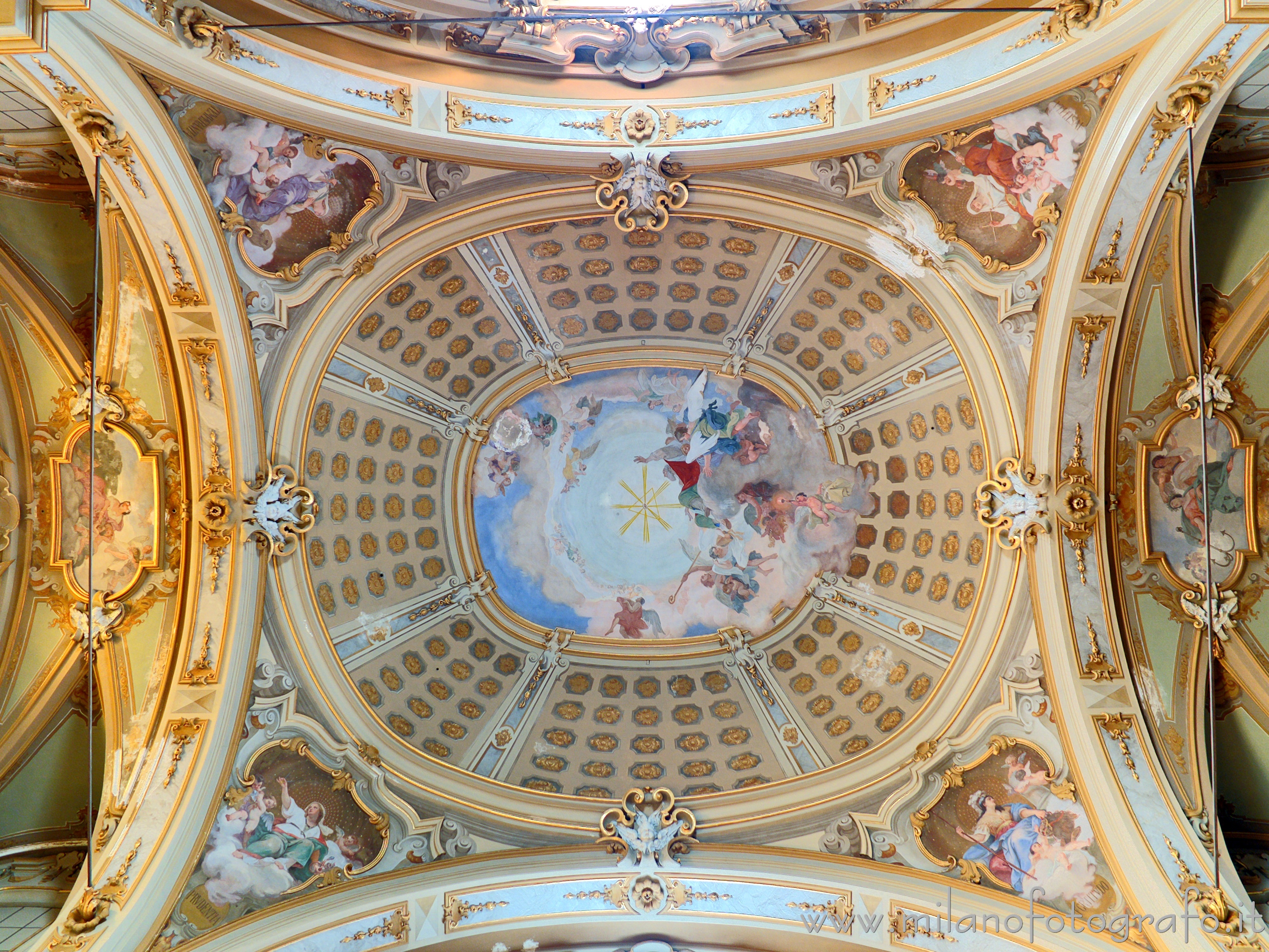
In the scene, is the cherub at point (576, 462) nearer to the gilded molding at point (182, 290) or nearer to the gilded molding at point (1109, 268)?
the gilded molding at point (182, 290)

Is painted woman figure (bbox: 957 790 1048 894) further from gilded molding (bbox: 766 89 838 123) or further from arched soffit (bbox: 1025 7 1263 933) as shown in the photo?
gilded molding (bbox: 766 89 838 123)

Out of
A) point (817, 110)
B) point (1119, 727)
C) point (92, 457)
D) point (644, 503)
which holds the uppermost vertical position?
point (817, 110)

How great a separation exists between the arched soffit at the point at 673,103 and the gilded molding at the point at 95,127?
2.56 feet

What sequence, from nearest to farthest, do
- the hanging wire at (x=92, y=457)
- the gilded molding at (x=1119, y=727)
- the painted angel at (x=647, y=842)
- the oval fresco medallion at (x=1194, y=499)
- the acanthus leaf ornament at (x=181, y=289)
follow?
1. the hanging wire at (x=92, y=457)
2. the acanthus leaf ornament at (x=181, y=289)
3. the gilded molding at (x=1119, y=727)
4. the oval fresco medallion at (x=1194, y=499)
5. the painted angel at (x=647, y=842)

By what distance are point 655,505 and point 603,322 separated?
368 centimetres

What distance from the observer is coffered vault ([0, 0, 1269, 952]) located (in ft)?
42.8

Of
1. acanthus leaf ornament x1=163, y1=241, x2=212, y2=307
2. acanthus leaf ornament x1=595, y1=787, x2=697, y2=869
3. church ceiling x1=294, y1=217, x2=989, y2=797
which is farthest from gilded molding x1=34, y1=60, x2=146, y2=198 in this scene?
acanthus leaf ornament x1=595, y1=787, x2=697, y2=869

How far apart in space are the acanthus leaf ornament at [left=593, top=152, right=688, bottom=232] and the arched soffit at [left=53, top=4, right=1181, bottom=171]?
0.20 m

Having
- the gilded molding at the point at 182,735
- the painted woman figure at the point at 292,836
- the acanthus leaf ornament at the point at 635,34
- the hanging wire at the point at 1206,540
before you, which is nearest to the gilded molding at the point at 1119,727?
the hanging wire at the point at 1206,540

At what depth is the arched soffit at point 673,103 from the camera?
40.7 feet

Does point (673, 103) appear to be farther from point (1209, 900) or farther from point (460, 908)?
point (1209, 900)

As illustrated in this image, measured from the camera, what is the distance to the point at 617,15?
1364 cm

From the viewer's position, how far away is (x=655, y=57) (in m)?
13.9

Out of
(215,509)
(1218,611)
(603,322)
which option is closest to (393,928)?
(215,509)
